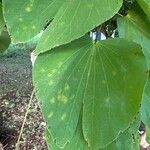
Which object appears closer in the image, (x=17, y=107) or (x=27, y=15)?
(x=27, y=15)

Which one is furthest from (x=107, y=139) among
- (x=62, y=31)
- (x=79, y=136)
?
(x=62, y=31)

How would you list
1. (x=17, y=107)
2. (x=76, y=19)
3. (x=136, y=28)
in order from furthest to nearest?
(x=17, y=107), (x=136, y=28), (x=76, y=19)

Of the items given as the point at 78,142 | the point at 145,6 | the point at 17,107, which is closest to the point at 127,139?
the point at 78,142

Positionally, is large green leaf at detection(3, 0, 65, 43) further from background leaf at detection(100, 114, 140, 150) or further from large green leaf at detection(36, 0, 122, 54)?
background leaf at detection(100, 114, 140, 150)

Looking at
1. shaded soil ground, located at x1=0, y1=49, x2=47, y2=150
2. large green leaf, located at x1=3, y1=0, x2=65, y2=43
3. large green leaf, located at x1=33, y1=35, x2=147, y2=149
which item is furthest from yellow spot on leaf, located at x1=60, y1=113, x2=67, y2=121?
shaded soil ground, located at x1=0, y1=49, x2=47, y2=150

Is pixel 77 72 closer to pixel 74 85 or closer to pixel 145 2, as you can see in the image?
pixel 74 85

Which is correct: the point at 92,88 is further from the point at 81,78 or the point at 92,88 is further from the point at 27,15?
the point at 27,15
